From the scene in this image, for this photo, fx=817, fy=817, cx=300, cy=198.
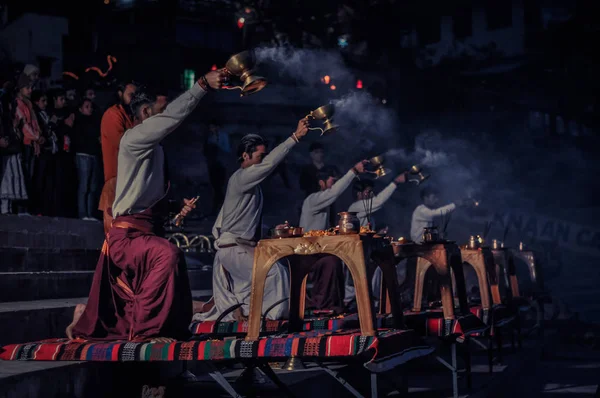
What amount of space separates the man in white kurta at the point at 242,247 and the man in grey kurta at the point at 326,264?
5.06 ft

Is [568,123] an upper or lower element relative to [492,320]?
upper

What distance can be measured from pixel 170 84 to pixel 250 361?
22.1 metres

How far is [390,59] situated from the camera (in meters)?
Result: 25.2

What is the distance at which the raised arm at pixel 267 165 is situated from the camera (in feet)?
22.0

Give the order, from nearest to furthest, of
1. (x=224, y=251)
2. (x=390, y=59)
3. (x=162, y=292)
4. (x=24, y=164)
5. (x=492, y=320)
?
(x=162, y=292) < (x=224, y=251) < (x=492, y=320) < (x=24, y=164) < (x=390, y=59)

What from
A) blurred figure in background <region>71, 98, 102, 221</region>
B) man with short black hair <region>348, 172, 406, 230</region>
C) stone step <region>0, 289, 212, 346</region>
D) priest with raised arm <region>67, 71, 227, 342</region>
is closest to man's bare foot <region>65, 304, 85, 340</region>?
priest with raised arm <region>67, 71, 227, 342</region>

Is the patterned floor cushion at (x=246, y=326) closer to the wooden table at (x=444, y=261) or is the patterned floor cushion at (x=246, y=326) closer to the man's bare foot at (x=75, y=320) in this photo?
the wooden table at (x=444, y=261)

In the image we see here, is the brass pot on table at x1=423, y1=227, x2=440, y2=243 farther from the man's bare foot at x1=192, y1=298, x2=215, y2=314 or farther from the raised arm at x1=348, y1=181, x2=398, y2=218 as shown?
the raised arm at x1=348, y1=181, x2=398, y2=218

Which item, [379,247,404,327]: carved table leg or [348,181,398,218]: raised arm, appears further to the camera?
[348,181,398,218]: raised arm

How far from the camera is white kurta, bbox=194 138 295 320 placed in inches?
295

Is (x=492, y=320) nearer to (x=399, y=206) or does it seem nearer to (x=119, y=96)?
(x=119, y=96)

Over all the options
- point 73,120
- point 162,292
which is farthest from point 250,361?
point 73,120

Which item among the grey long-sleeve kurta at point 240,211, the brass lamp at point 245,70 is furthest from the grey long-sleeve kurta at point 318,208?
the brass lamp at point 245,70

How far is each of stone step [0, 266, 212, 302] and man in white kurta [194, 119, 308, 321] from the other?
1309 millimetres
